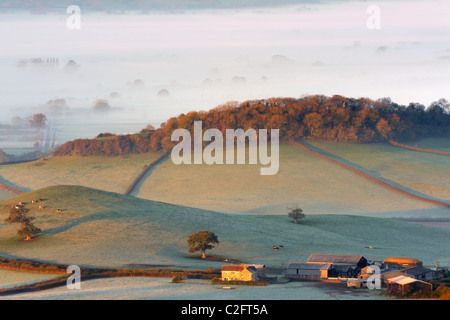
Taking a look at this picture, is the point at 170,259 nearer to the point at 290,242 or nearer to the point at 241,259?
the point at 241,259

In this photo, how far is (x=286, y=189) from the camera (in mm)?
145875

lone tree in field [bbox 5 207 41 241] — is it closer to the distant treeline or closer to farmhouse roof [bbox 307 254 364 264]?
farmhouse roof [bbox 307 254 364 264]

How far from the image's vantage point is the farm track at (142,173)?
510 feet

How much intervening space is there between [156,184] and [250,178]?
18880 mm

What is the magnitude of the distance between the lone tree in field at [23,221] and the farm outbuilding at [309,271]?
3557 cm

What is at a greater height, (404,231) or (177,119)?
(177,119)

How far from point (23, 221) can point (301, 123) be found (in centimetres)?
9594

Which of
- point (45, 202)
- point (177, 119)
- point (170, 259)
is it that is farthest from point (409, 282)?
point (177, 119)

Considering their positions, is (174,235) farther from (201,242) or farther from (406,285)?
(406,285)

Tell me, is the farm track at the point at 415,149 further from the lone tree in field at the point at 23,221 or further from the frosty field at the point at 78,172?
the lone tree in field at the point at 23,221

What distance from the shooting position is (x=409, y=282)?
6469cm

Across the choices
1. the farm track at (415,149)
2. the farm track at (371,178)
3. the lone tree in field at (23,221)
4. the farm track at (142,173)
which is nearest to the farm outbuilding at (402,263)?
the lone tree in field at (23,221)

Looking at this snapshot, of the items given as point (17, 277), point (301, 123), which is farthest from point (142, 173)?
point (17, 277)

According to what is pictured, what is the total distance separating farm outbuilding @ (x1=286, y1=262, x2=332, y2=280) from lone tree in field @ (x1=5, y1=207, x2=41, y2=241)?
35572 millimetres
